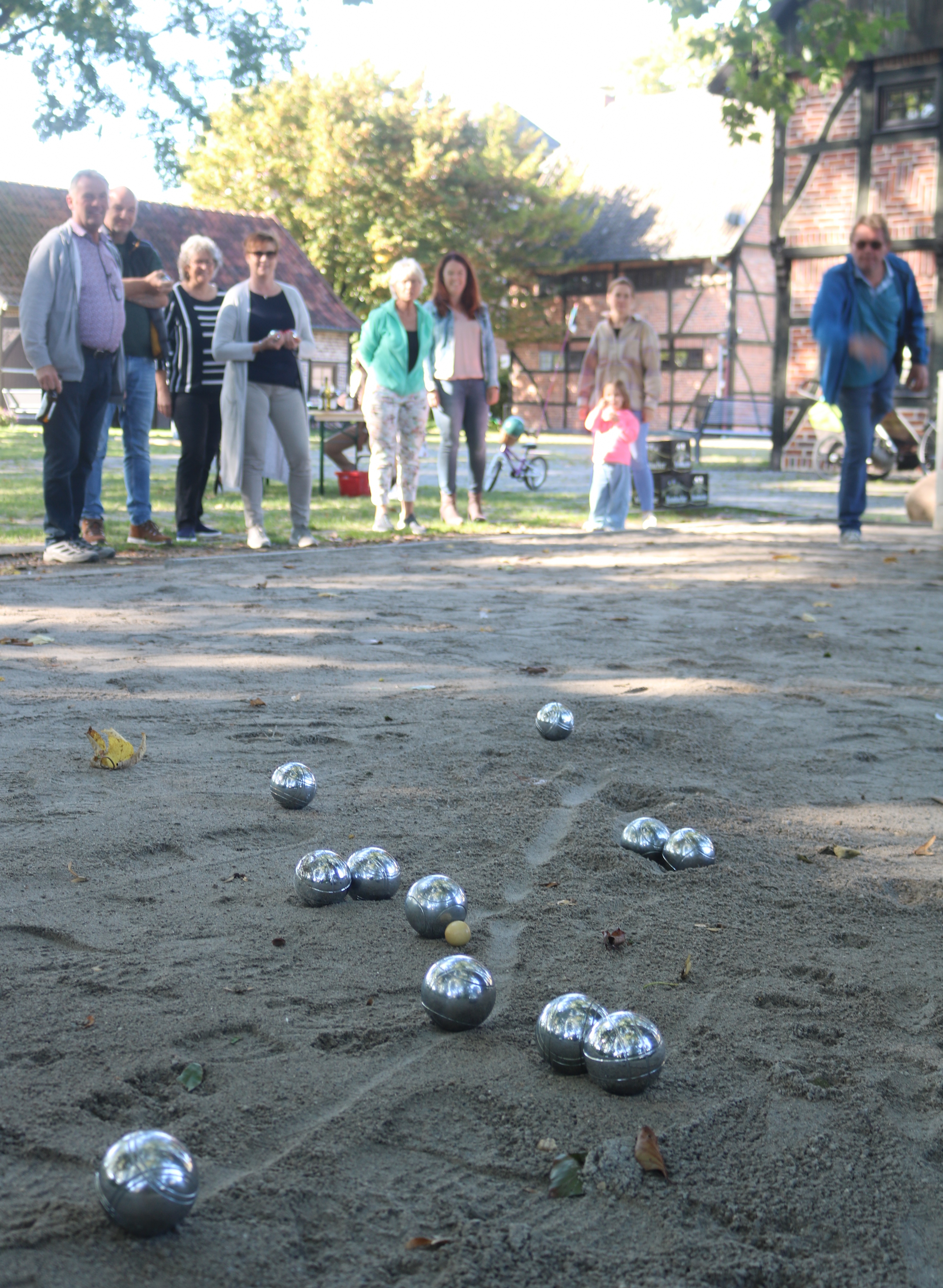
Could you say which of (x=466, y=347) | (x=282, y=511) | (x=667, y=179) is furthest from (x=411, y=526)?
(x=667, y=179)

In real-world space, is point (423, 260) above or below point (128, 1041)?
above

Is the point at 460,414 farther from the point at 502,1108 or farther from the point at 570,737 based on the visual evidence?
the point at 502,1108

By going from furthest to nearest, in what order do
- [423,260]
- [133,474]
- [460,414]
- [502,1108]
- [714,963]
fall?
[423,260] < [460,414] < [133,474] < [714,963] < [502,1108]

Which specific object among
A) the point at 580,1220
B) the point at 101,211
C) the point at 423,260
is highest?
the point at 423,260

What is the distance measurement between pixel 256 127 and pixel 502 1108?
4559 centimetres

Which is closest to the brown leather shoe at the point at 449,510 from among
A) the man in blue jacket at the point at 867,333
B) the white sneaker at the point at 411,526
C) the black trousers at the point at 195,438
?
the white sneaker at the point at 411,526

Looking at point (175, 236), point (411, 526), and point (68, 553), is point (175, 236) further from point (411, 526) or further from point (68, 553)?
point (68, 553)

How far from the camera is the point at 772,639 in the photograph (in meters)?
6.58

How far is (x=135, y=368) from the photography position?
31.4 ft

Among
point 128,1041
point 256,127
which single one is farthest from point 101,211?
point 256,127

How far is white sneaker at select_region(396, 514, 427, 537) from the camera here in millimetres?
A: 11116

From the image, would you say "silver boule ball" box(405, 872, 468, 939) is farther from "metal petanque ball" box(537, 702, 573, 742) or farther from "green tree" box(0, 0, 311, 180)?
"green tree" box(0, 0, 311, 180)

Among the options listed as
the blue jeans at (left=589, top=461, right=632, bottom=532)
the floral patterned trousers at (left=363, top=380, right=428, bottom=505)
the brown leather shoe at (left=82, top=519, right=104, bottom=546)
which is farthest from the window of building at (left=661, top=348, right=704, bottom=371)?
the brown leather shoe at (left=82, top=519, right=104, bottom=546)

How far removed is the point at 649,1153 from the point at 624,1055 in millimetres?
201
